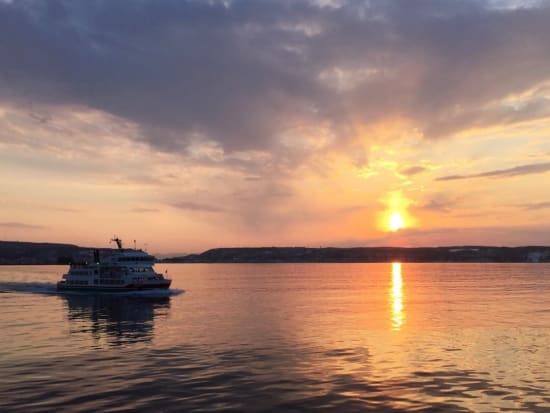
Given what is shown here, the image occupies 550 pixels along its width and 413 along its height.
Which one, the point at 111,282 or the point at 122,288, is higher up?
the point at 111,282

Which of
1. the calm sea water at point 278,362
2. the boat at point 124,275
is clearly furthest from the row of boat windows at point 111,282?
the calm sea water at point 278,362

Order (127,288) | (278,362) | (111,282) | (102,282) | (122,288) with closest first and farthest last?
1. (278,362)
2. (127,288)
3. (122,288)
4. (111,282)
5. (102,282)

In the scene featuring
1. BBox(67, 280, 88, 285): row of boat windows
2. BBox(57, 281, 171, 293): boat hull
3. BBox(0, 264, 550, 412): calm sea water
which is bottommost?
BBox(0, 264, 550, 412): calm sea water

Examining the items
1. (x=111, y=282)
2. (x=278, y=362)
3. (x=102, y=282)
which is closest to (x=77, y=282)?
Answer: (x=102, y=282)

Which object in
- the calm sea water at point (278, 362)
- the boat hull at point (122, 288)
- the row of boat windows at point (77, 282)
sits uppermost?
the row of boat windows at point (77, 282)

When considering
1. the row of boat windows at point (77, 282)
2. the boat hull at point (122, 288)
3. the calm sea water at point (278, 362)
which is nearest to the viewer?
the calm sea water at point (278, 362)

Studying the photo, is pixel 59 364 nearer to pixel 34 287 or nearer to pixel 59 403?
pixel 59 403

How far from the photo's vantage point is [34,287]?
137500 millimetres

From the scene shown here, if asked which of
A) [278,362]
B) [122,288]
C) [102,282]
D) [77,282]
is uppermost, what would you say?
[102,282]

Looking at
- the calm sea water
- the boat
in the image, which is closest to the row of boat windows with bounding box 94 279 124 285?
the boat

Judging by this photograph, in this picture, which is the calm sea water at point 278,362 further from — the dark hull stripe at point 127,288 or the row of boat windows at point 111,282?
the row of boat windows at point 111,282

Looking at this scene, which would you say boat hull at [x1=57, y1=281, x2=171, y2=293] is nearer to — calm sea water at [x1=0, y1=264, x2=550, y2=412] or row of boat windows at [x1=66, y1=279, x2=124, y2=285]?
row of boat windows at [x1=66, y1=279, x2=124, y2=285]

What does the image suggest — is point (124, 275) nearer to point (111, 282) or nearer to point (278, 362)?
point (111, 282)

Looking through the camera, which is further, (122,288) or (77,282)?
(77,282)
